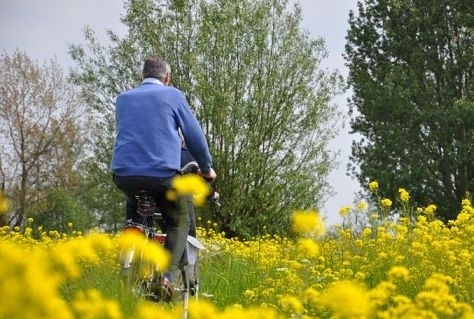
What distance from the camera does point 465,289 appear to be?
4.10m

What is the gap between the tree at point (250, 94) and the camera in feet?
58.6

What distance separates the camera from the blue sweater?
4.23m

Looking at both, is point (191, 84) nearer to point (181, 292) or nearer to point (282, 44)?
point (282, 44)

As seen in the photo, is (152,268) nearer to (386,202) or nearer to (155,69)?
(155,69)

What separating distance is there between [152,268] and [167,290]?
262 mm

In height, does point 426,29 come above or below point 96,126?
above

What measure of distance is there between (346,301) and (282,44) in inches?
701

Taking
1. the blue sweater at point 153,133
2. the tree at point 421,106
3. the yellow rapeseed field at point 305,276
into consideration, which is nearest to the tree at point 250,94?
the tree at point 421,106

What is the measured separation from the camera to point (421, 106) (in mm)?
20609

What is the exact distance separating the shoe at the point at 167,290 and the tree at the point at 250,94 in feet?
43.7

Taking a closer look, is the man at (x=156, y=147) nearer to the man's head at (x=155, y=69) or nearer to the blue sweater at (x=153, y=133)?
the blue sweater at (x=153, y=133)

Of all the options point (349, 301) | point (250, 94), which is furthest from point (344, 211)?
point (250, 94)

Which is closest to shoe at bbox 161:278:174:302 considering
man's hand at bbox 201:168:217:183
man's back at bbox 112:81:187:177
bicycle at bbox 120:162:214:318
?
bicycle at bbox 120:162:214:318

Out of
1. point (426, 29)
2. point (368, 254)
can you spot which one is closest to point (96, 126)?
point (426, 29)
